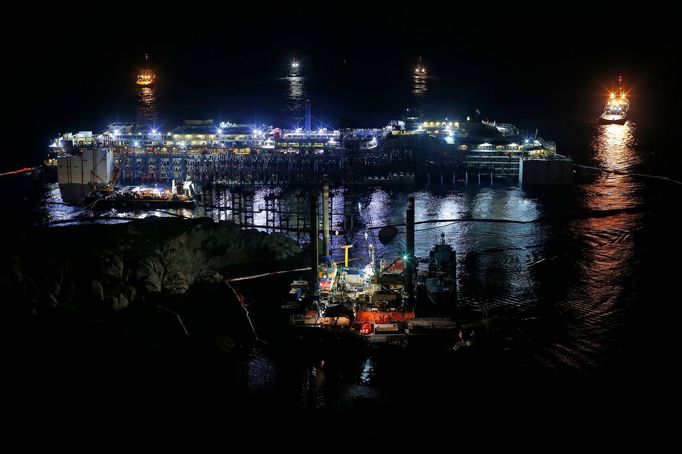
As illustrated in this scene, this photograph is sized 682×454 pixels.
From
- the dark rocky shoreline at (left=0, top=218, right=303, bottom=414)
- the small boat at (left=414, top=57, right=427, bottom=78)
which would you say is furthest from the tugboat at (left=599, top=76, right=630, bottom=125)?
the dark rocky shoreline at (left=0, top=218, right=303, bottom=414)

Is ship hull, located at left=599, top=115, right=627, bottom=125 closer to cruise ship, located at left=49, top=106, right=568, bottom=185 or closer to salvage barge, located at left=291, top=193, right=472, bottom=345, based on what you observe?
cruise ship, located at left=49, top=106, right=568, bottom=185

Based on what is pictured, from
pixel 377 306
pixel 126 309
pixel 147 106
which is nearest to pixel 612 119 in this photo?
pixel 147 106

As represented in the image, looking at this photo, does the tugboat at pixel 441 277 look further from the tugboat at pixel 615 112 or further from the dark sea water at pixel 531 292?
the tugboat at pixel 615 112

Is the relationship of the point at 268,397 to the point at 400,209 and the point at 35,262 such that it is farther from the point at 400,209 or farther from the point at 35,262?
the point at 400,209

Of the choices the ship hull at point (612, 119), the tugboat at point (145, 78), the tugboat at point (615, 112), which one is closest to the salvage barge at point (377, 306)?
the ship hull at point (612, 119)

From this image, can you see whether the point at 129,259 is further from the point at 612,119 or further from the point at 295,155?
the point at 612,119

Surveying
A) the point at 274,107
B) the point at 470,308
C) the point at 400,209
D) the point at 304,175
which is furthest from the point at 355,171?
the point at 274,107

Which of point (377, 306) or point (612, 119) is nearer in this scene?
point (377, 306)
